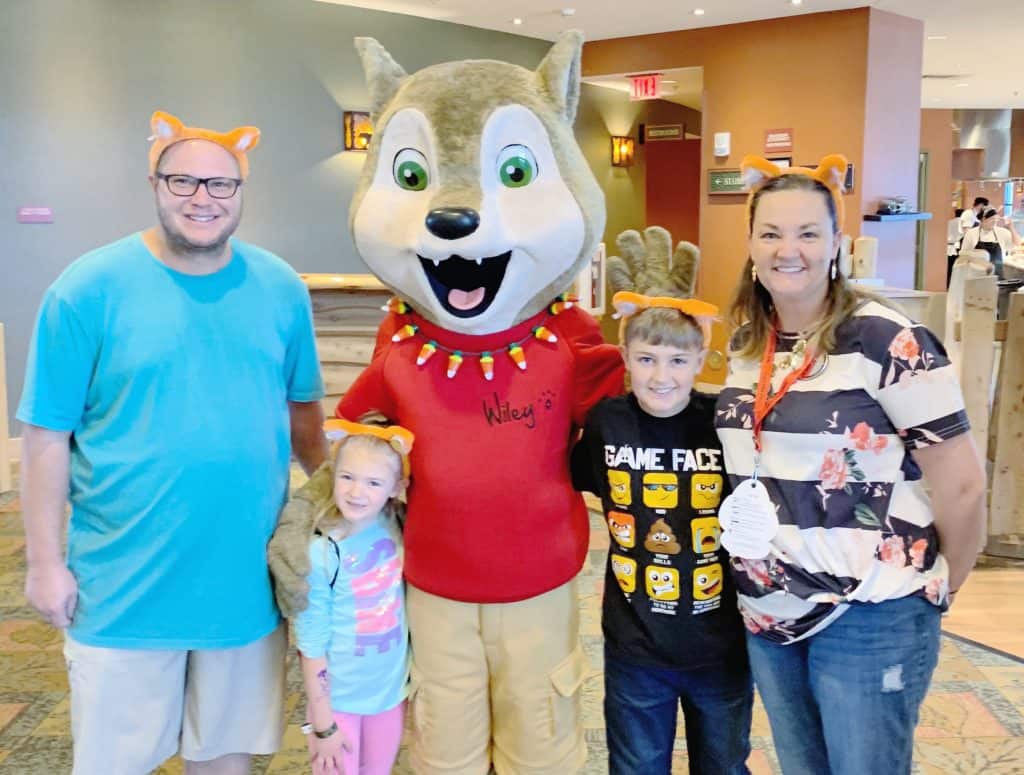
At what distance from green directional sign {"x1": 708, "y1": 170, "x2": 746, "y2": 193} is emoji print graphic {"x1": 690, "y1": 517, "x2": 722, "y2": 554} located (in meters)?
5.97

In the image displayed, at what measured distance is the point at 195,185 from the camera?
5.07ft

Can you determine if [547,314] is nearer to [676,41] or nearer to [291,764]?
[291,764]

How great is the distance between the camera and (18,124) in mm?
5281

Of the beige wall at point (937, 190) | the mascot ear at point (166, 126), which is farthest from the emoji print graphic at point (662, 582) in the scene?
the beige wall at point (937, 190)

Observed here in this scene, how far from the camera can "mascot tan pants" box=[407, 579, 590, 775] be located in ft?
5.40

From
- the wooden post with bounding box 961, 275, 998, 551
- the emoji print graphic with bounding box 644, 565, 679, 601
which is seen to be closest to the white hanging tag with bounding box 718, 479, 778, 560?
the emoji print graphic with bounding box 644, 565, 679, 601

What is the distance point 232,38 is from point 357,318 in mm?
2486

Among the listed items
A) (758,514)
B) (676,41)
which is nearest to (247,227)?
(676,41)

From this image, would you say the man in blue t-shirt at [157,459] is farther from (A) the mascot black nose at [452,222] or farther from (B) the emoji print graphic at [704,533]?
(B) the emoji print graphic at [704,533]

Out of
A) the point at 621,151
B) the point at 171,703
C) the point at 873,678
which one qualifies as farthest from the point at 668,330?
the point at 621,151

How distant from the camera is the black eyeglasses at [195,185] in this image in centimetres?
154

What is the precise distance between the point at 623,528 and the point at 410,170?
0.75 meters

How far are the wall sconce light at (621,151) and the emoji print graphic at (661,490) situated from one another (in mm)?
7820

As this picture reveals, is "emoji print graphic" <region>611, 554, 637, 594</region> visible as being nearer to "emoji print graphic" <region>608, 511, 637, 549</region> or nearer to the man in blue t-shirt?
"emoji print graphic" <region>608, 511, 637, 549</region>
